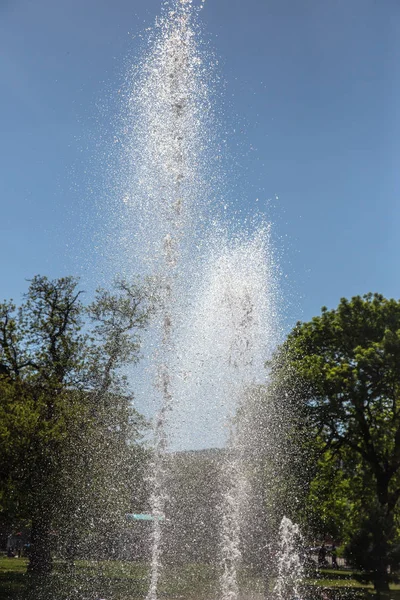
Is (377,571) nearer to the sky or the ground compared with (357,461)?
nearer to the ground

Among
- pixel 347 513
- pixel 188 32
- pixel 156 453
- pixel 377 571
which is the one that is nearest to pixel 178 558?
pixel 347 513

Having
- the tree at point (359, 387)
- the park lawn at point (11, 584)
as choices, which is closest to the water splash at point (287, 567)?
the tree at point (359, 387)

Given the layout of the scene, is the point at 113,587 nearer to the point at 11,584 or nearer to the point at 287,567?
the point at 11,584

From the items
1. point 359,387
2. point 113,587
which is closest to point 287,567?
point 113,587

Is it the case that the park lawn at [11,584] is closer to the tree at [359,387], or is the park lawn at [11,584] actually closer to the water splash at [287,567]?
the water splash at [287,567]

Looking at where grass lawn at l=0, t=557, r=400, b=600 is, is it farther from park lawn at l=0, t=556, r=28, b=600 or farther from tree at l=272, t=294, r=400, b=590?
tree at l=272, t=294, r=400, b=590

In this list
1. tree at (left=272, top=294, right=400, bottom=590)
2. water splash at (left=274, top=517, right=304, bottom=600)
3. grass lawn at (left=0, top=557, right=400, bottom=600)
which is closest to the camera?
grass lawn at (left=0, top=557, right=400, bottom=600)

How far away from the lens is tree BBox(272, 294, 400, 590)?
26.2 m

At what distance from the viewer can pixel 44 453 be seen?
24000 mm

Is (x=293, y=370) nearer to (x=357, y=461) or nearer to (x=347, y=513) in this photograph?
(x=357, y=461)

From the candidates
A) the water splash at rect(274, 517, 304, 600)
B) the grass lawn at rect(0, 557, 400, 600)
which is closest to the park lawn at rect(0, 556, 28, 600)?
the grass lawn at rect(0, 557, 400, 600)

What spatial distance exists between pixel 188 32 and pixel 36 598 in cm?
1886

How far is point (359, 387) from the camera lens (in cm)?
2712

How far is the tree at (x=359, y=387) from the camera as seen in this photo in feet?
86.0
